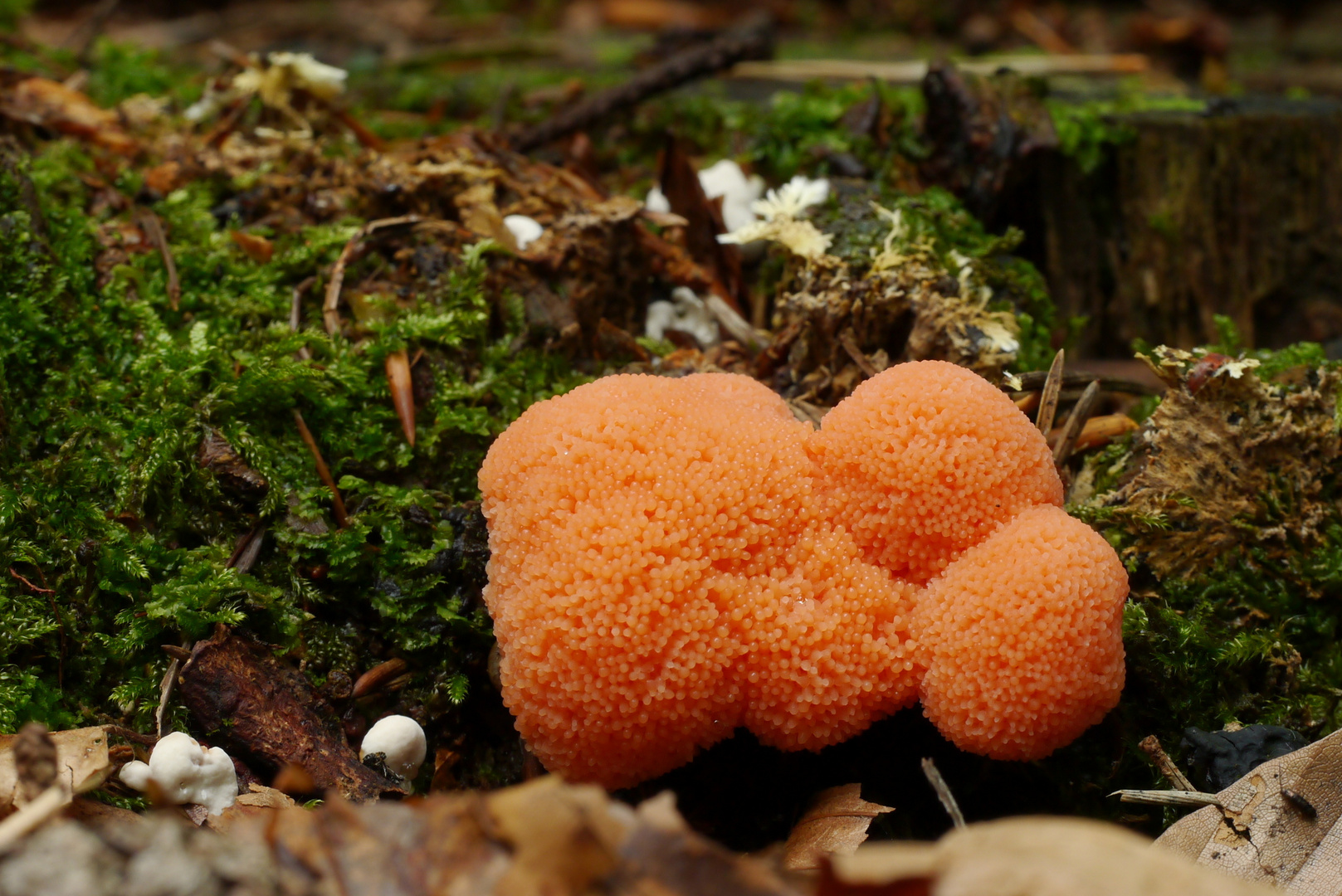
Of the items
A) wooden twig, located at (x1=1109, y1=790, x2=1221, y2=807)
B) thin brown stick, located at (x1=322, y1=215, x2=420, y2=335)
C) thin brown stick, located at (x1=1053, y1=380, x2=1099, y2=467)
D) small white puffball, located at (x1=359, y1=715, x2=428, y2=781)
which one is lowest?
small white puffball, located at (x1=359, y1=715, x2=428, y2=781)

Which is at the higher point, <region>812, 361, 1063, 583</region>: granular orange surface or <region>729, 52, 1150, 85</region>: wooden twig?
<region>729, 52, 1150, 85</region>: wooden twig

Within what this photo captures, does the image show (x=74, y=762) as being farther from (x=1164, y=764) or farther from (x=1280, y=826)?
(x=1280, y=826)

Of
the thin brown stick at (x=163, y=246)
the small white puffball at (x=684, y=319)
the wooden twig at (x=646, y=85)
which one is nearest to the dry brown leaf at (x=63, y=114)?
the thin brown stick at (x=163, y=246)

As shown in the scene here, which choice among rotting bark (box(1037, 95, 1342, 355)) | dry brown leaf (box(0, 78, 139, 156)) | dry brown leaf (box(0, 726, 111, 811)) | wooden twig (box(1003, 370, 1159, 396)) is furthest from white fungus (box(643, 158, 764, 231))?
dry brown leaf (box(0, 726, 111, 811))

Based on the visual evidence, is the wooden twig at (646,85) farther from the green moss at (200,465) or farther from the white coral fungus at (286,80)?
the green moss at (200,465)

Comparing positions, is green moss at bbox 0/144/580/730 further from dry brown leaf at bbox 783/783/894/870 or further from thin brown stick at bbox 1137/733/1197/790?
thin brown stick at bbox 1137/733/1197/790

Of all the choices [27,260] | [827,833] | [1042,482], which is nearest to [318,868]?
[827,833]

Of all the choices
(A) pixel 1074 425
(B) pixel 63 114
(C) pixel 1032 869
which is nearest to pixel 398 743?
(C) pixel 1032 869

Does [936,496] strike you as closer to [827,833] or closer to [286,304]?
[827,833]
